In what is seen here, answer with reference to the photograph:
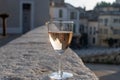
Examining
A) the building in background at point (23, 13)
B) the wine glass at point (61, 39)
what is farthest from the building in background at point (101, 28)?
the wine glass at point (61, 39)

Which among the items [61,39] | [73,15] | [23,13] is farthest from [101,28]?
[61,39]

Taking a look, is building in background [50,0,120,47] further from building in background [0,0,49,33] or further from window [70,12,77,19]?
building in background [0,0,49,33]

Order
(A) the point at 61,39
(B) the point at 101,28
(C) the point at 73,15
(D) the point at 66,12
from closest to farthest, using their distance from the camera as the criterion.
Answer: (A) the point at 61,39 < (D) the point at 66,12 < (C) the point at 73,15 < (B) the point at 101,28

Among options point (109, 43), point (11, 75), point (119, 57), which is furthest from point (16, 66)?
point (109, 43)

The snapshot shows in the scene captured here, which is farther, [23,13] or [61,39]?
[23,13]

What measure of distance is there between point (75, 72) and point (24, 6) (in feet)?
42.9

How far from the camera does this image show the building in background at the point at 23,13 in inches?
563

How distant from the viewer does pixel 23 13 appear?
14.5 metres

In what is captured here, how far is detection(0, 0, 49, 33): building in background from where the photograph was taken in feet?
47.0

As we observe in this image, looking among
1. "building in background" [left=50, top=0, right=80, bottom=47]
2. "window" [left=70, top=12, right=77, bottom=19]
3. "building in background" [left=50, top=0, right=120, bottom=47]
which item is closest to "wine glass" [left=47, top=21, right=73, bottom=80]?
"building in background" [left=50, top=0, right=80, bottom=47]

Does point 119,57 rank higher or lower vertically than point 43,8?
lower

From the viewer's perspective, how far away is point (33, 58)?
2.40 meters

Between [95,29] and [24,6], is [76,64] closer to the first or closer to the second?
[24,6]

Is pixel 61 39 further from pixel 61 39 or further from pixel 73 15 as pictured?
pixel 73 15
